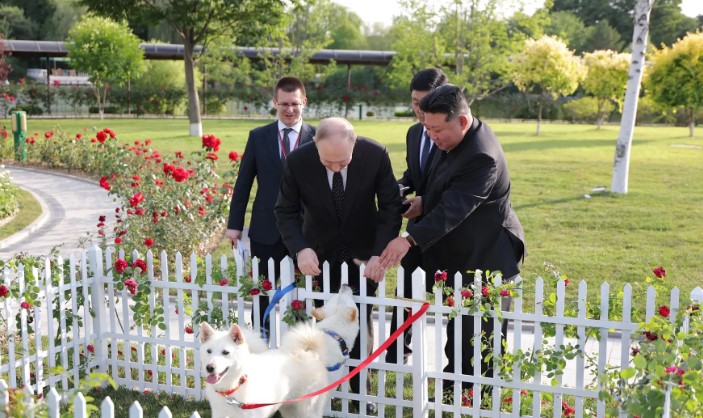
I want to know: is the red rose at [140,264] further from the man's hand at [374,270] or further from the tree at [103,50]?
the tree at [103,50]

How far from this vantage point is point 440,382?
407cm

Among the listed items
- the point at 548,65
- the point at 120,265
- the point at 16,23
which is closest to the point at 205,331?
the point at 120,265

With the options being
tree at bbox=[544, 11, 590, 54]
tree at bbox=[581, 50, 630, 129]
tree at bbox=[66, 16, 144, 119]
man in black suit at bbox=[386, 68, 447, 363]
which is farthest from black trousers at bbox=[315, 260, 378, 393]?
tree at bbox=[544, 11, 590, 54]

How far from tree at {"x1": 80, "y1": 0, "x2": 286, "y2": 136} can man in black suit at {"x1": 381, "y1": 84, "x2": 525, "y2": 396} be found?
19.4 m

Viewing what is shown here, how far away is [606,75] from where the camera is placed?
35469mm

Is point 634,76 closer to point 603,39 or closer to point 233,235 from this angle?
point 233,235

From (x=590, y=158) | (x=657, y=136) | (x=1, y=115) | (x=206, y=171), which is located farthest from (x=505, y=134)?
(x=1, y=115)

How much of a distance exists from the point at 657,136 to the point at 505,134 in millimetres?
6042

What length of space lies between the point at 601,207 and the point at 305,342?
31.0 feet

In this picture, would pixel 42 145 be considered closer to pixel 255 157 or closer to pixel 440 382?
pixel 255 157

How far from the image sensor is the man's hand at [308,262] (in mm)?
3992

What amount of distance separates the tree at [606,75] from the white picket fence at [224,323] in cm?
3294

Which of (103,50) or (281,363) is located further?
(103,50)

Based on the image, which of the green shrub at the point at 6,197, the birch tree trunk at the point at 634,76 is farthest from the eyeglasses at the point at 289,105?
the birch tree trunk at the point at 634,76
